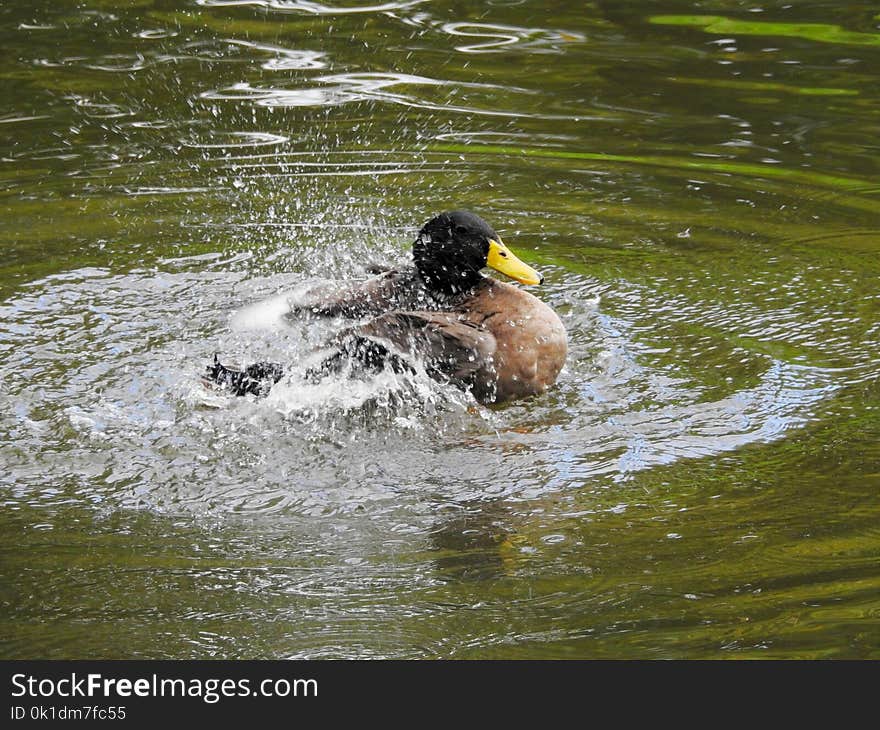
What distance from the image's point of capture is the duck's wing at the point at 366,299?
6008mm

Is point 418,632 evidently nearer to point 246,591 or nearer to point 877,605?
point 246,591

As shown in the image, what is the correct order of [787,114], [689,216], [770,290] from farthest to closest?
[787,114]
[689,216]
[770,290]

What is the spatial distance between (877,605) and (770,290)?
10.0ft

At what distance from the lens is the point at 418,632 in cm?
387

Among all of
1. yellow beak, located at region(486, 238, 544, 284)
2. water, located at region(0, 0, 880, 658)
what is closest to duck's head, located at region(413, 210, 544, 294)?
yellow beak, located at region(486, 238, 544, 284)

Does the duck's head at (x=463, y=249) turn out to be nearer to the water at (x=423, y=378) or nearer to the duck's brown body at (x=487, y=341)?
the duck's brown body at (x=487, y=341)

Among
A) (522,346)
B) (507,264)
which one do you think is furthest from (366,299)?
(522,346)

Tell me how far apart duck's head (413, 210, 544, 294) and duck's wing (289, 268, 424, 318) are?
5.6 inches

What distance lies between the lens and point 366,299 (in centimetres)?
603

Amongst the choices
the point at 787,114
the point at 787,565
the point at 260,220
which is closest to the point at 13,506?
the point at 787,565

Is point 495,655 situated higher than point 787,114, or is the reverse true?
point 787,114

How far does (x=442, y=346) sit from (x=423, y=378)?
0.16 meters

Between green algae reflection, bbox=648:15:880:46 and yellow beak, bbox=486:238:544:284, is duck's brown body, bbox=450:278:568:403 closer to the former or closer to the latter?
yellow beak, bbox=486:238:544:284

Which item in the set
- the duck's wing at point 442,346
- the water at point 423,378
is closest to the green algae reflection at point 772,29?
the water at point 423,378
